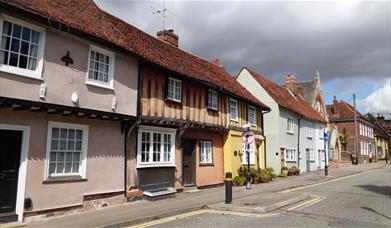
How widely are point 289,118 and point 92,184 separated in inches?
831

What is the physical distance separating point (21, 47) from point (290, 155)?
2345 cm

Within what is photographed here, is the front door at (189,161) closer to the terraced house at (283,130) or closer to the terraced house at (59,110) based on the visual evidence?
the terraced house at (59,110)

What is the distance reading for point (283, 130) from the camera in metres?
26.4

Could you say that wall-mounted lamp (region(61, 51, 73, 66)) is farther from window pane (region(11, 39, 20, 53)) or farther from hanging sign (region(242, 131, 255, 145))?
hanging sign (region(242, 131, 255, 145))

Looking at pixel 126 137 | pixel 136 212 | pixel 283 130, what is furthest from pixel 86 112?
pixel 283 130

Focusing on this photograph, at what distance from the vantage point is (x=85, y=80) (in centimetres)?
1034

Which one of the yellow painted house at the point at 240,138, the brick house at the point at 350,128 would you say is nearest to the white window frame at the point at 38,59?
the yellow painted house at the point at 240,138

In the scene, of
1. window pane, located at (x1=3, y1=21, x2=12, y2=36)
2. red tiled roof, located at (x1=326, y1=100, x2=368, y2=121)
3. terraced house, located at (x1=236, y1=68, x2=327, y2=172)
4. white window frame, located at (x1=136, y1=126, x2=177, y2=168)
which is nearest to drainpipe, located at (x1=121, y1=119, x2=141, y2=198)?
white window frame, located at (x1=136, y1=126, x2=177, y2=168)

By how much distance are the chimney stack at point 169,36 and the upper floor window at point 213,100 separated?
4042 mm

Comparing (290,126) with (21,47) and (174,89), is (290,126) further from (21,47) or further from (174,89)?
(21,47)

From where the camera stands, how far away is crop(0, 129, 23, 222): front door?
8297 mm

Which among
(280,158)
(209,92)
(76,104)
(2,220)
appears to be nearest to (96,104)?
(76,104)

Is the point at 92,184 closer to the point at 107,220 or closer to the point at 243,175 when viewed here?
the point at 107,220

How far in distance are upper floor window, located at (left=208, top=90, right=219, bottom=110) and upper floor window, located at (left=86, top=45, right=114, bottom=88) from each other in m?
7.01
